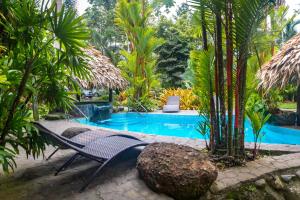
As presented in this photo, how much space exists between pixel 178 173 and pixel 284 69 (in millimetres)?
5794

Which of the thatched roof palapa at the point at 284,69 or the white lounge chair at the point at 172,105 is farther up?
the thatched roof palapa at the point at 284,69

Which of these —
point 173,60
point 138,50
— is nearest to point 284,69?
point 138,50

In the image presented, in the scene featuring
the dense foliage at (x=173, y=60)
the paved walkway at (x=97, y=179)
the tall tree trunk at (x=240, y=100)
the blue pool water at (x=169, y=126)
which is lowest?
the blue pool water at (x=169, y=126)

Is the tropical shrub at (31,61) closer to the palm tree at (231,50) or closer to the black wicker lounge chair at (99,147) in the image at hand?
the black wicker lounge chair at (99,147)

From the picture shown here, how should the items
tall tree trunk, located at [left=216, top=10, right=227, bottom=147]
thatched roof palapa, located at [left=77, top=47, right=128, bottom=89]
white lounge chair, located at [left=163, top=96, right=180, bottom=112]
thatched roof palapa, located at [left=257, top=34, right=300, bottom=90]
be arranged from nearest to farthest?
tall tree trunk, located at [left=216, top=10, right=227, bottom=147], thatched roof palapa, located at [left=257, top=34, right=300, bottom=90], thatched roof palapa, located at [left=77, top=47, right=128, bottom=89], white lounge chair, located at [left=163, top=96, right=180, bottom=112]

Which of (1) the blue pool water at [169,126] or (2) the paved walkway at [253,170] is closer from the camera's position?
(2) the paved walkway at [253,170]

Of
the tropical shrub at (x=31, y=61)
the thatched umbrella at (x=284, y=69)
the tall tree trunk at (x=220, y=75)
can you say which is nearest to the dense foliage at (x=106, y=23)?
the thatched umbrella at (x=284, y=69)

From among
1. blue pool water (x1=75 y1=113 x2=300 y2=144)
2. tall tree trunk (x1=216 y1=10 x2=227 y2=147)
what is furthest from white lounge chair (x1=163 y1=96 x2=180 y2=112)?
tall tree trunk (x1=216 y1=10 x2=227 y2=147)

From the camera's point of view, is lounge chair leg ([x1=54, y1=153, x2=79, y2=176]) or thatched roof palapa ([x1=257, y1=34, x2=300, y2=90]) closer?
lounge chair leg ([x1=54, y1=153, x2=79, y2=176])

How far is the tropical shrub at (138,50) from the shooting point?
41.0 ft

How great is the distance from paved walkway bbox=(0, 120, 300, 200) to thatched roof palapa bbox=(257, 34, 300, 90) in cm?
370

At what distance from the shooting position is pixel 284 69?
7.46 m

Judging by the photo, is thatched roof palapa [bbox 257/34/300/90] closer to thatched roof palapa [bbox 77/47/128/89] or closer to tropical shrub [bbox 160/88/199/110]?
tropical shrub [bbox 160/88/199/110]

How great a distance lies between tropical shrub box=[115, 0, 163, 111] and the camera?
41.0ft
